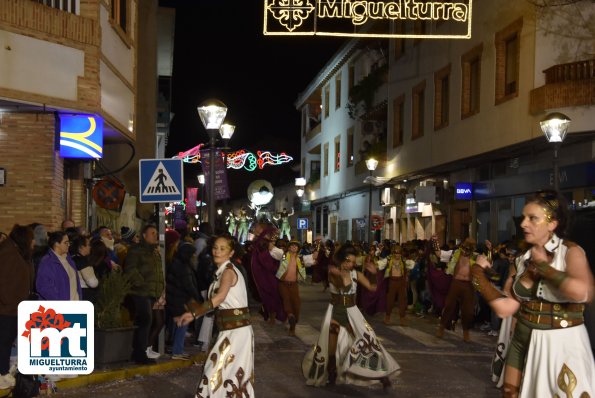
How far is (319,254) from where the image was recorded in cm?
3061

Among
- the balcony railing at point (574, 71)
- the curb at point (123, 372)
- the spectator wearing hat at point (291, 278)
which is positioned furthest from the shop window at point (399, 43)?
the curb at point (123, 372)

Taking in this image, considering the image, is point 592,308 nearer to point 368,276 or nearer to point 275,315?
point 368,276

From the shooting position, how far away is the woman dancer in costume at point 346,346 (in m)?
A: 9.88

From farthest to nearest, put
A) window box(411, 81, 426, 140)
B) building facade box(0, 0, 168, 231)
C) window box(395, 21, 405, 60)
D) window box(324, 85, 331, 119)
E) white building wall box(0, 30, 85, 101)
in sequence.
Result: window box(324, 85, 331, 119), window box(395, 21, 405, 60), window box(411, 81, 426, 140), building facade box(0, 0, 168, 231), white building wall box(0, 30, 85, 101)

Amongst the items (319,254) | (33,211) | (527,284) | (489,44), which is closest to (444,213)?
(319,254)

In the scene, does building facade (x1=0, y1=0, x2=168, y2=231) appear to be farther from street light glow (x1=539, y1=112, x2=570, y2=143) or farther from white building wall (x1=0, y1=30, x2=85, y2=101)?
street light glow (x1=539, y1=112, x2=570, y2=143)

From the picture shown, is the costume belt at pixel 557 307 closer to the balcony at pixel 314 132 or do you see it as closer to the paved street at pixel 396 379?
the paved street at pixel 396 379

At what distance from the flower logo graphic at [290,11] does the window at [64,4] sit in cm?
398

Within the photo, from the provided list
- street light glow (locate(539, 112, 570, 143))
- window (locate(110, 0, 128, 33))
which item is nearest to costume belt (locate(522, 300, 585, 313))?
street light glow (locate(539, 112, 570, 143))

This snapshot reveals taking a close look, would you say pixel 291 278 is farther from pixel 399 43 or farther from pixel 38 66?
pixel 399 43

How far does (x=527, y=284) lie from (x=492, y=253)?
40.0 ft

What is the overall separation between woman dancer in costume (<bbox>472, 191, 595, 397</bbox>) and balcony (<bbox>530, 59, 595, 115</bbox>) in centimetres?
1461

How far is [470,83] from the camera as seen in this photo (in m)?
26.0

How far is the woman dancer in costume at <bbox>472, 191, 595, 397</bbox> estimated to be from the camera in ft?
17.7
